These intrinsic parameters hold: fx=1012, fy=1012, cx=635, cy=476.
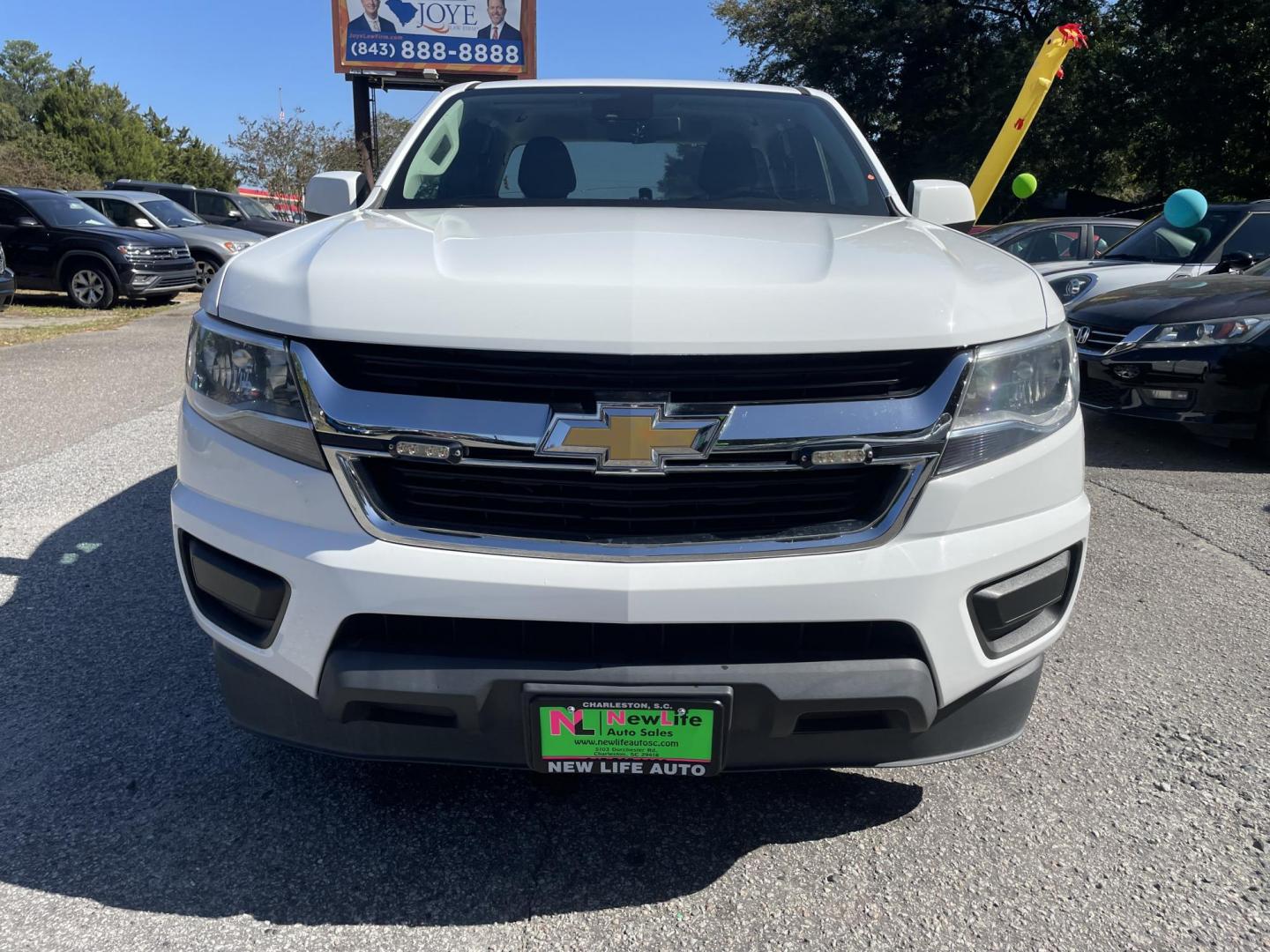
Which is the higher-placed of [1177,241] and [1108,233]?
[1177,241]

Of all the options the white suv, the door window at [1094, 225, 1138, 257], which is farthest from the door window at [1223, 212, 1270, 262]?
the white suv

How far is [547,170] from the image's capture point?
10.9 feet

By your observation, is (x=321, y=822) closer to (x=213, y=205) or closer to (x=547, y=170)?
(x=547, y=170)

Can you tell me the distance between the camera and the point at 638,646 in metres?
1.89

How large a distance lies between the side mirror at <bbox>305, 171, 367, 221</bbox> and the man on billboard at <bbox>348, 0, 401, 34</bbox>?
2436cm

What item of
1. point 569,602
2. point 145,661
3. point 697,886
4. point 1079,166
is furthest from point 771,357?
point 1079,166

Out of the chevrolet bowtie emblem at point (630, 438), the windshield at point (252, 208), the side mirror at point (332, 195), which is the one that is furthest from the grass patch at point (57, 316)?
the chevrolet bowtie emblem at point (630, 438)

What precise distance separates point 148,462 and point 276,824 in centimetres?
380

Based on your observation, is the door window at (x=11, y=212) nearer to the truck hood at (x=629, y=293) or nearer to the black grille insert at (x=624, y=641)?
the truck hood at (x=629, y=293)

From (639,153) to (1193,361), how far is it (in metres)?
3.99

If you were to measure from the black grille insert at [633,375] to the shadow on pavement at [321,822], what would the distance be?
1.09m

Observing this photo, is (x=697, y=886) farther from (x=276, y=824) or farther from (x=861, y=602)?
(x=276, y=824)

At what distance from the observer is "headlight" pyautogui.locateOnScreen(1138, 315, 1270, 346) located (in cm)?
577

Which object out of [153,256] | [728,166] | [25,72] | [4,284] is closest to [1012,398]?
[728,166]
